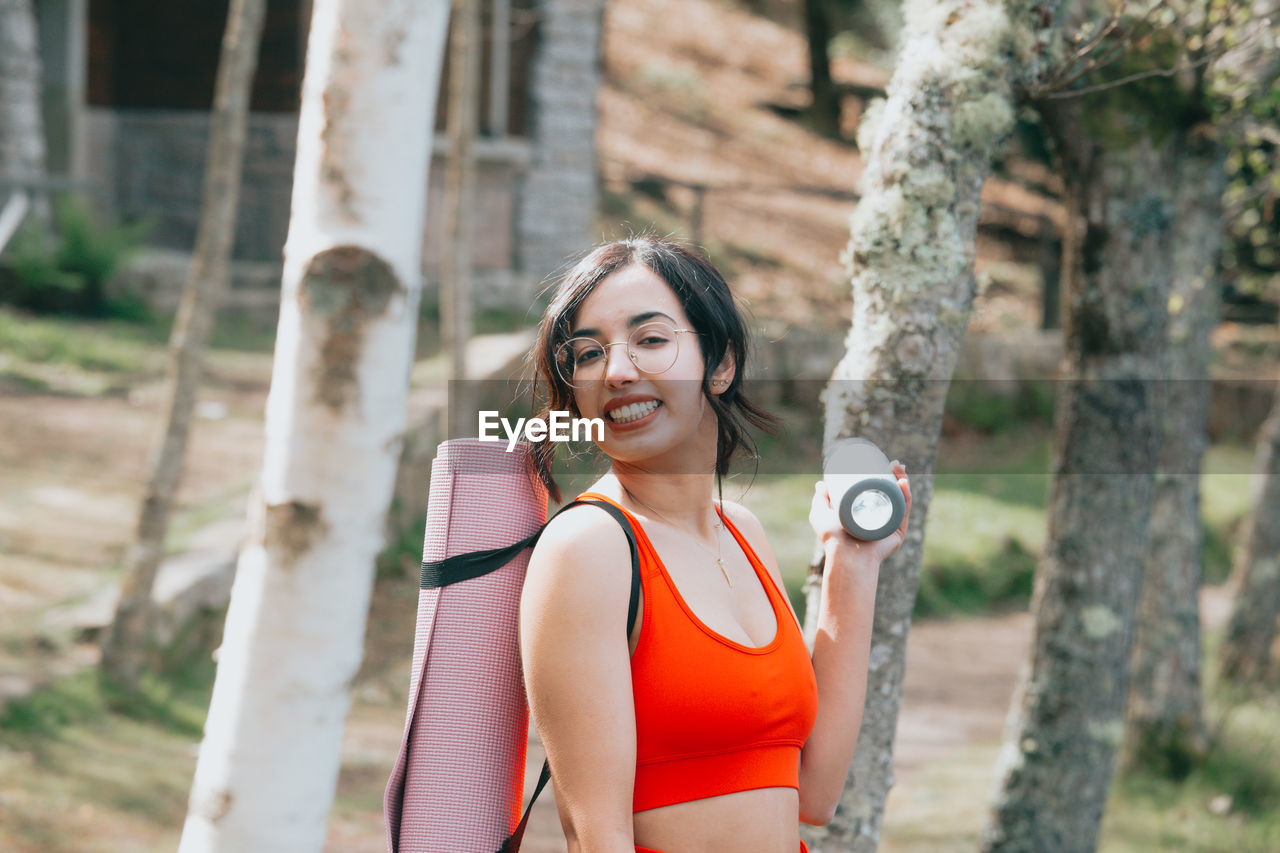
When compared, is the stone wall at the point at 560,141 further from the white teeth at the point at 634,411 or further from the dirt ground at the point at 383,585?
the white teeth at the point at 634,411

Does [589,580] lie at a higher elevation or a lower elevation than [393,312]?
lower

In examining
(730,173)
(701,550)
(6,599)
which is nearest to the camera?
(701,550)

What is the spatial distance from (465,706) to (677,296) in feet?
2.25

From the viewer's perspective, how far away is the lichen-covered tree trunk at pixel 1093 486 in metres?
3.51

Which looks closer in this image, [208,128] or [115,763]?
[115,763]

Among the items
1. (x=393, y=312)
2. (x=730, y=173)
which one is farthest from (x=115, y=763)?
(x=730, y=173)

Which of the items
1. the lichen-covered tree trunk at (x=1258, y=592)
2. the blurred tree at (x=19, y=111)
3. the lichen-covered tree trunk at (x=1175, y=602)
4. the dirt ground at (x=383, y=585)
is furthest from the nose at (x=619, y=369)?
the blurred tree at (x=19, y=111)

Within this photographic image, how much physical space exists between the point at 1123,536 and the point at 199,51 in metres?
12.3

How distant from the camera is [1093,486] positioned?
147 inches

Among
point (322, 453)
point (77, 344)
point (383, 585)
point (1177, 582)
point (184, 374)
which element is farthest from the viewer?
point (77, 344)

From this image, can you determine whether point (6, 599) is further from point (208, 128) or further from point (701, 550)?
point (208, 128)

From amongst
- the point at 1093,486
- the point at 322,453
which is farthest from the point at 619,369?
the point at 1093,486

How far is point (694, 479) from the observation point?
1858 mm

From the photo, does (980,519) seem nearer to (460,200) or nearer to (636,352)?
(460,200)
